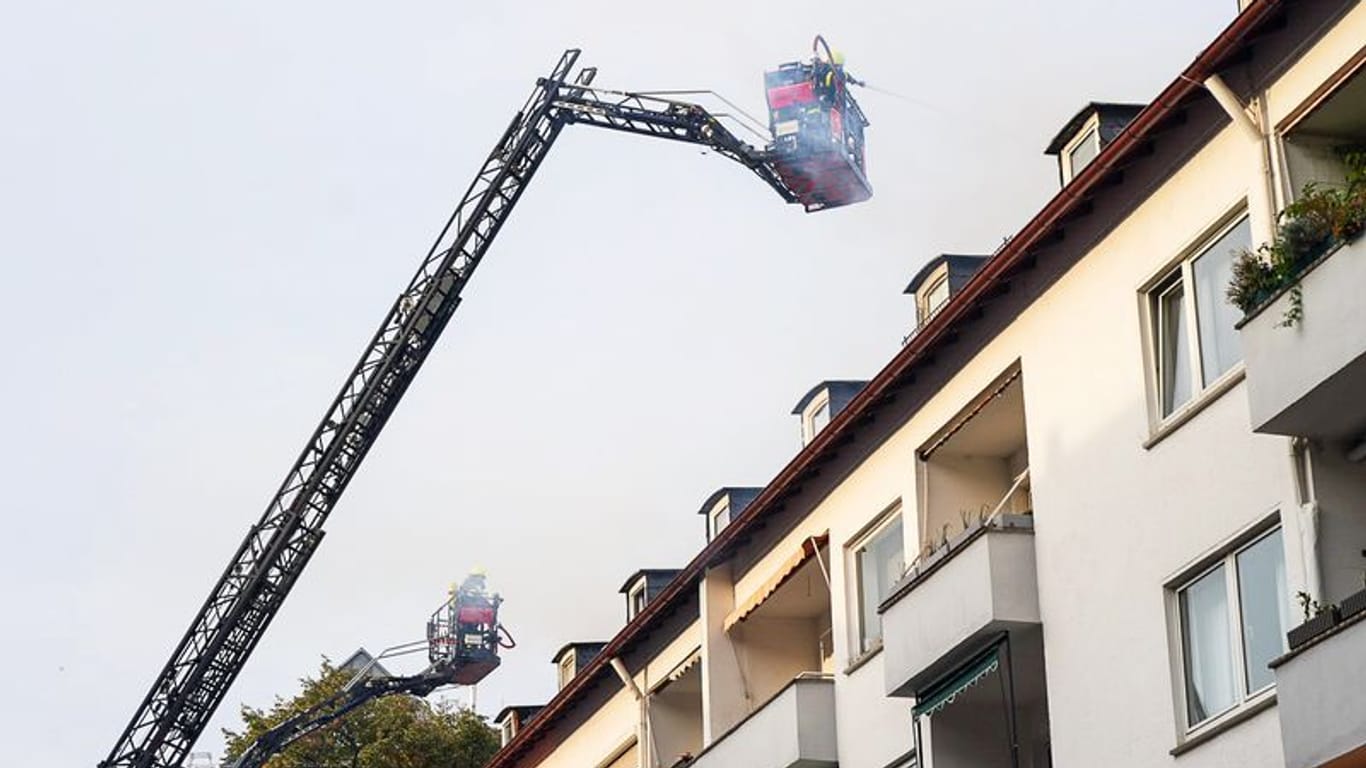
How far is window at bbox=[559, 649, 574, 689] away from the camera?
180 ft

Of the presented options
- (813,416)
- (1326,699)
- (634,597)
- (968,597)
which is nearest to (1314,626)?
(1326,699)

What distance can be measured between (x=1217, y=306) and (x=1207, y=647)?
141 inches

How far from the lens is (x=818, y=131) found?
4925 centimetres

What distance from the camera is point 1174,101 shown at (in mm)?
26750

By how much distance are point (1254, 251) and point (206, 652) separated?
28.7 m

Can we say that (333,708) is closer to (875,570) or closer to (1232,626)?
(875,570)

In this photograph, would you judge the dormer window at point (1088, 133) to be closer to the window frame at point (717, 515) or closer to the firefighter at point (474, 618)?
the window frame at point (717, 515)

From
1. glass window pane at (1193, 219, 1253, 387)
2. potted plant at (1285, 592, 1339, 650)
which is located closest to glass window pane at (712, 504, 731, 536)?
glass window pane at (1193, 219, 1253, 387)

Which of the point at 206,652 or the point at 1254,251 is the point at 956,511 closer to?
the point at 1254,251

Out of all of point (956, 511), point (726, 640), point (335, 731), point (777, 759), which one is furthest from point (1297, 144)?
point (335, 731)

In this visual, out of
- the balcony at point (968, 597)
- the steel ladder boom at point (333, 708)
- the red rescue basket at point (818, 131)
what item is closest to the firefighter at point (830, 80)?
the red rescue basket at point (818, 131)

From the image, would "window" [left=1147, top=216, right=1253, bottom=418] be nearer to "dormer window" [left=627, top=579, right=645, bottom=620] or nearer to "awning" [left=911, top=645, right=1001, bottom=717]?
"awning" [left=911, top=645, right=1001, bottom=717]

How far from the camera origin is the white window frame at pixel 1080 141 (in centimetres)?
3041

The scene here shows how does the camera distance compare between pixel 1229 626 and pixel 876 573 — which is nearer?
pixel 1229 626
